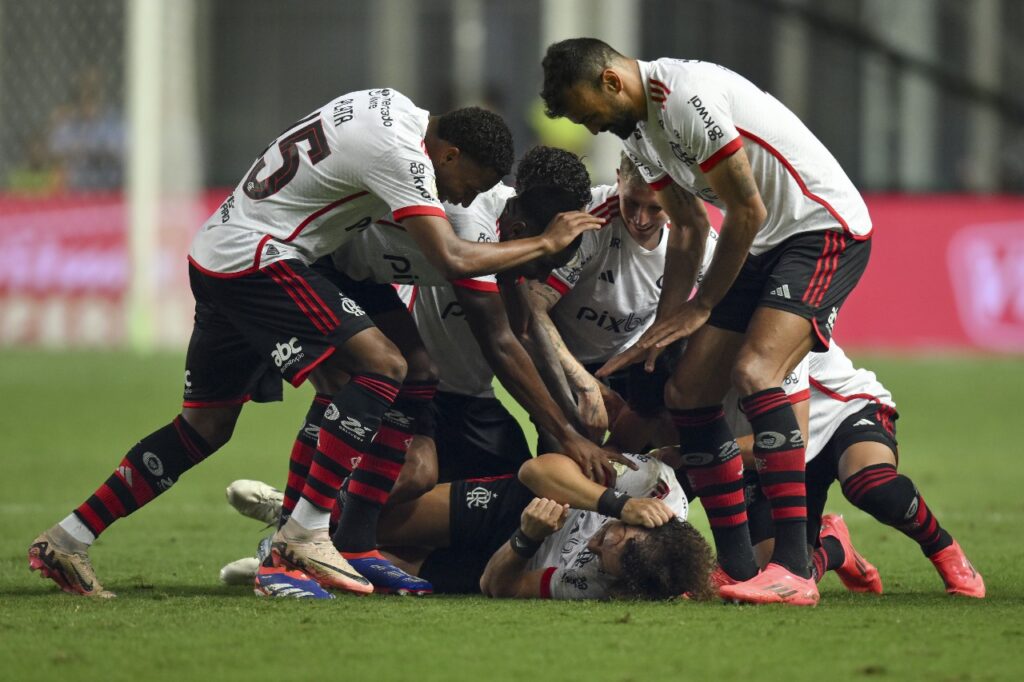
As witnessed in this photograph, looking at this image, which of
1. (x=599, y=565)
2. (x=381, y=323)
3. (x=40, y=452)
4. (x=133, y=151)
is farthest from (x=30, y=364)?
(x=599, y=565)

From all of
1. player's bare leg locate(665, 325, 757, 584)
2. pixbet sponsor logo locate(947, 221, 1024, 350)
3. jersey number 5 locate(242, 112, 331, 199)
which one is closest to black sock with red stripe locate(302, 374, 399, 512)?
jersey number 5 locate(242, 112, 331, 199)

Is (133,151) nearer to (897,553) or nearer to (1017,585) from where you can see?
(897,553)

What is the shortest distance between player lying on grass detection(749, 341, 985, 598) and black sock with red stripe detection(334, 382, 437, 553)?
1370mm

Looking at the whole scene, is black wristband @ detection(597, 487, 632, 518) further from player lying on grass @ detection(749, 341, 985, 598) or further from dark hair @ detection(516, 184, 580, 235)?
dark hair @ detection(516, 184, 580, 235)

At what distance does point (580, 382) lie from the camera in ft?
20.5

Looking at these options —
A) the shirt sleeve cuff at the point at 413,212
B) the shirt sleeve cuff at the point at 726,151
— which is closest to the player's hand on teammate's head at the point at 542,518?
the shirt sleeve cuff at the point at 413,212

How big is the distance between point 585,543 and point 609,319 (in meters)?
1.28

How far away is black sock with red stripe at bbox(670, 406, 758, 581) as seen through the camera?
587 centimetres

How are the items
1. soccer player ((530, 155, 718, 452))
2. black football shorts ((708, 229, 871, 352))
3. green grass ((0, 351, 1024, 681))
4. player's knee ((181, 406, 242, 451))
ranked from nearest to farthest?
green grass ((0, 351, 1024, 681)), black football shorts ((708, 229, 871, 352)), player's knee ((181, 406, 242, 451)), soccer player ((530, 155, 718, 452))

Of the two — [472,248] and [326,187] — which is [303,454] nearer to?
[326,187]

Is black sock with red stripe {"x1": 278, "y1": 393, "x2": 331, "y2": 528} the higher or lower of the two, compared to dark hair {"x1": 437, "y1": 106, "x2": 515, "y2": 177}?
lower

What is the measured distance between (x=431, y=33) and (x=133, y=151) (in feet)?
37.8

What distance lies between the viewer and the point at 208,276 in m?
5.86

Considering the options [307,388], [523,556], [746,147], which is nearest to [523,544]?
[523,556]
